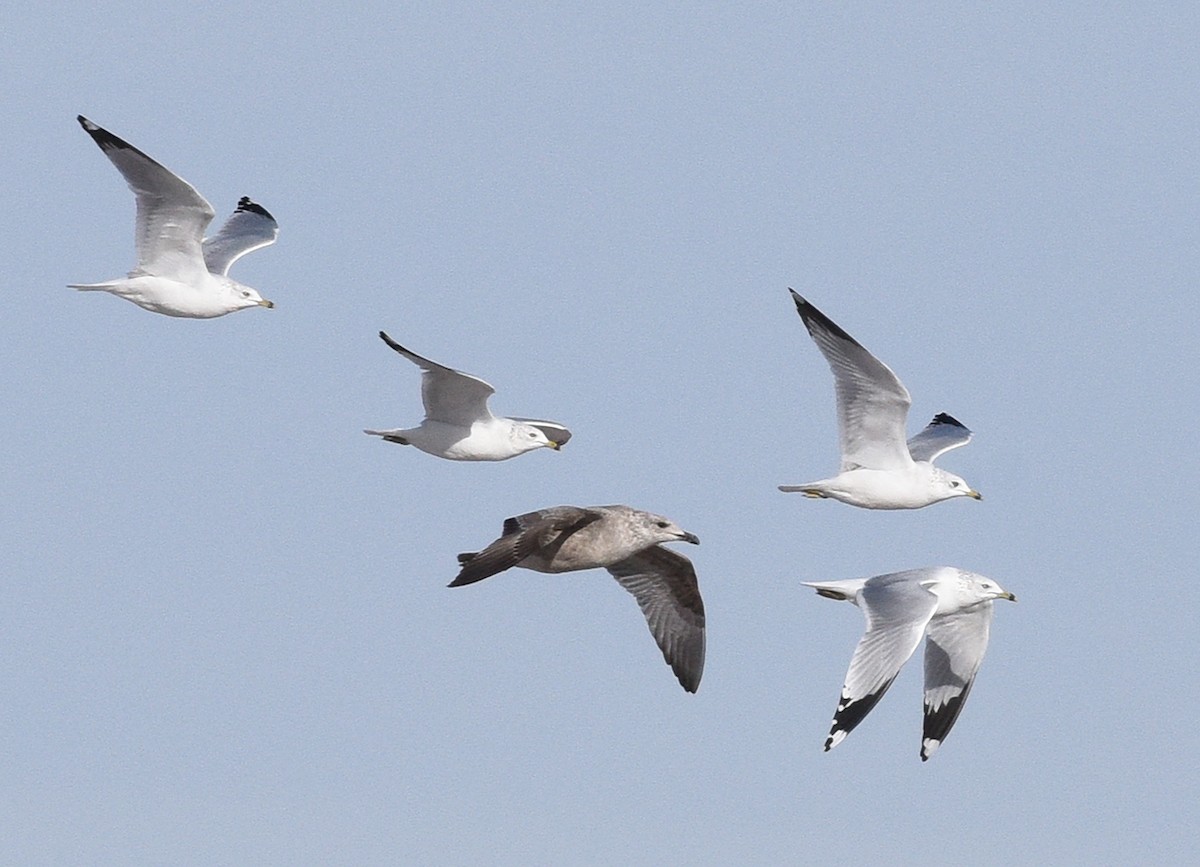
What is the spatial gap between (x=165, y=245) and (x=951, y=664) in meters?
8.65

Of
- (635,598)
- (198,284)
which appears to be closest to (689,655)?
(635,598)

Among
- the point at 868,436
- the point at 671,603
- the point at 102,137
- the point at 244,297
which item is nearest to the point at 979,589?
the point at 868,436

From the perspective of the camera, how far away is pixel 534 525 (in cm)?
1609

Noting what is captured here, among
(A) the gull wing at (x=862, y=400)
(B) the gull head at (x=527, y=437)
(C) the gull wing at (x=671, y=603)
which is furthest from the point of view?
(B) the gull head at (x=527, y=437)

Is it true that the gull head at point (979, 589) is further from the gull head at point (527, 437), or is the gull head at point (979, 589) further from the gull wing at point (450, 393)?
the gull wing at point (450, 393)

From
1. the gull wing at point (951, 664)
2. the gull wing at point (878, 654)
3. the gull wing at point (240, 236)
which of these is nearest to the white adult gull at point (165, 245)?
the gull wing at point (240, 236)

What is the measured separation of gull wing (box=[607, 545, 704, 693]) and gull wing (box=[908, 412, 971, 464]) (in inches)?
131

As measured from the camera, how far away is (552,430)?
64.1ft

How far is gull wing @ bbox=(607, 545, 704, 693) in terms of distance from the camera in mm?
18125

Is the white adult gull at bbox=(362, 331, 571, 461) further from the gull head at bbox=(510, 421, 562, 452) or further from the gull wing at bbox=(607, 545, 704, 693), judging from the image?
the gull wing at bbox=(607, 545, 704, 693)

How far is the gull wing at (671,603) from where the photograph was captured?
59.5ft

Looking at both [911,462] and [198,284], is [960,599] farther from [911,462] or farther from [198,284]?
[198,284]

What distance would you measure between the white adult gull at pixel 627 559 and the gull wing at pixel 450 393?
1.73 meters

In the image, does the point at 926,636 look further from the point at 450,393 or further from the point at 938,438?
the point at 450,393
